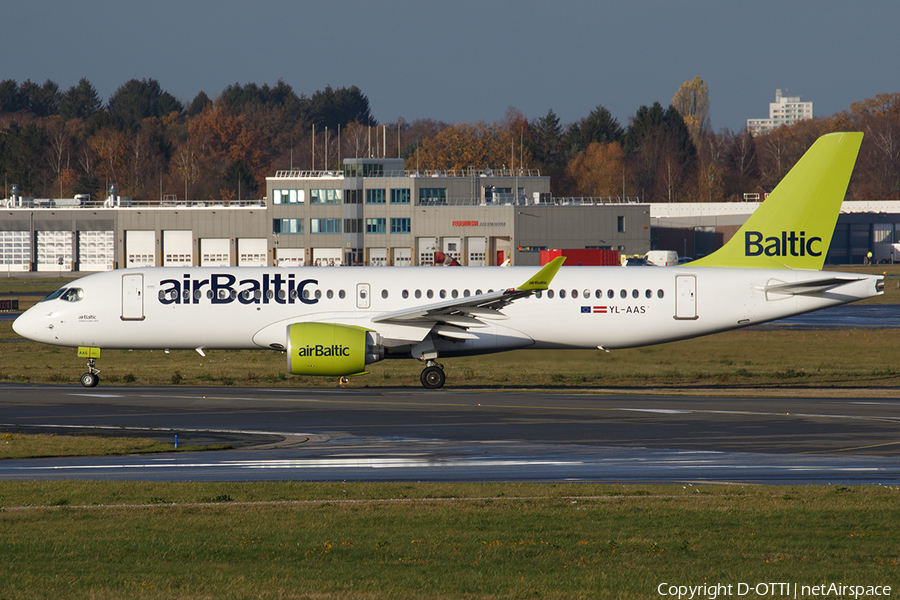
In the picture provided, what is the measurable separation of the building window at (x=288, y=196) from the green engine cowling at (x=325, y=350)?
8807 centimetres

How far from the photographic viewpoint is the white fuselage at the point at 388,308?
1188 inches

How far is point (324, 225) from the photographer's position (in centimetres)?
11475

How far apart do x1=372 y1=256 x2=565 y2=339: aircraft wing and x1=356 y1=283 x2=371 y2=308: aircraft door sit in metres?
0.62

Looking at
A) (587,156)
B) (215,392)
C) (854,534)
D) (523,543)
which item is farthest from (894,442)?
(587,156)

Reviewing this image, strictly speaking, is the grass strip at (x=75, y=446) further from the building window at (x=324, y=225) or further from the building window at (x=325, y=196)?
the building window at (x=325, y=196)

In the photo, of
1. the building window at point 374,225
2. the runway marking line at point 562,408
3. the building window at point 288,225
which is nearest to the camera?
the runway marking line at point 562,408

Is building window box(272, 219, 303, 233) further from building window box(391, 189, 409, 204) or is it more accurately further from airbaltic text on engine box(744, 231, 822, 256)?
airbaltic text on engine box(744, 231, 822, 256)

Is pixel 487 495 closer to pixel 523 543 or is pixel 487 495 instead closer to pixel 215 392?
pixel 523 543

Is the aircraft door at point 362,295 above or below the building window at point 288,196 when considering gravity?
below

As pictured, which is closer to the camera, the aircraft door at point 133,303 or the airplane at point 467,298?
the airplane at point 467,298

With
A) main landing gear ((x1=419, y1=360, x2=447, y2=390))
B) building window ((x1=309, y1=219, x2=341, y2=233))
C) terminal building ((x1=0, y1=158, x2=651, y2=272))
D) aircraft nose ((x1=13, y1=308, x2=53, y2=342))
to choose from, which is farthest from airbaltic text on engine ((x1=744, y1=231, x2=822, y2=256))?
building window ((x1=309, y1=219, x2=341, y2=233))

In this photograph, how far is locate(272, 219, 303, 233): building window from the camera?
114812mm

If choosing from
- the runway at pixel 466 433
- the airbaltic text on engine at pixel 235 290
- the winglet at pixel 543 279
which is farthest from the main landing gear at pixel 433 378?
the airbaltic text on engine at pixel 235 290

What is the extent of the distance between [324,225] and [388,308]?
85.9 meters
